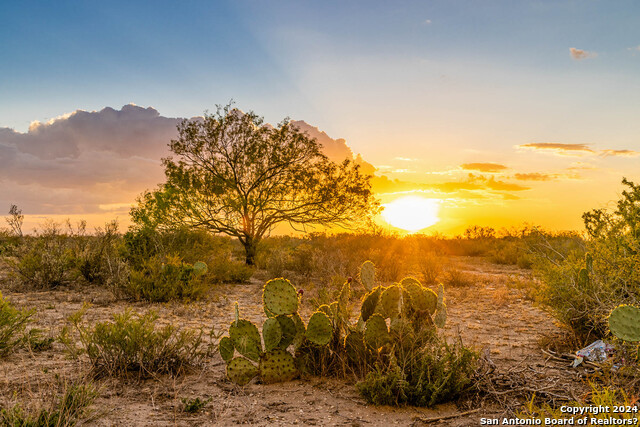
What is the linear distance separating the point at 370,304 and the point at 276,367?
128 cm

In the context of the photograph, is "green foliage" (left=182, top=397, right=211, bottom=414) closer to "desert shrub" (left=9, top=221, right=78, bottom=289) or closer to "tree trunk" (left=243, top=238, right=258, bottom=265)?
"desert shrub" (left=9, top=221, right=78, bottom=289)

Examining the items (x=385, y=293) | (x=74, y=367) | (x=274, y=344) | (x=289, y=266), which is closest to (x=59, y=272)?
(x=289, y=266)

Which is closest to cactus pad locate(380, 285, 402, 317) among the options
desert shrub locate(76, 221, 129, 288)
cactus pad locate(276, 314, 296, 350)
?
cactus pad locate(276, 314, 296, 350)

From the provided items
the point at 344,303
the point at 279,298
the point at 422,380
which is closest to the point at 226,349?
the point at 279,298

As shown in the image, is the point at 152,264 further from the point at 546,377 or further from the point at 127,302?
the point at 546,377

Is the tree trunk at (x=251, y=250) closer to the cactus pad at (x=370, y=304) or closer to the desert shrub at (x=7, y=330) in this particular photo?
the desert shrub at (x=7, y=330)

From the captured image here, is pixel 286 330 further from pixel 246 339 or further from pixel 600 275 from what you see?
pixel 600 275

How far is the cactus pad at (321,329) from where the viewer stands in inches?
194

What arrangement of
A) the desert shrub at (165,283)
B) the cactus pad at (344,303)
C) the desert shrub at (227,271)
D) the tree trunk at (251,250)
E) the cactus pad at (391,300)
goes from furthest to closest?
1. the tree trunk at (251,250)
2. the desert shrub at (227,271)
3. the desert shrub at (165,283)
4. the cactus pad at (344,303)
5. the cactus pad at (391,300)

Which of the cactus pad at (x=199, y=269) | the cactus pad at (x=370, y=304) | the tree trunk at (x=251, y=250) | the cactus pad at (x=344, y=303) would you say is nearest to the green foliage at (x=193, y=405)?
the cactus pad at (x=344, y=303)

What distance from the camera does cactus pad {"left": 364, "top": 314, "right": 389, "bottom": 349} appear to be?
4.80 metres

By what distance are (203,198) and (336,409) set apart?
1169cm

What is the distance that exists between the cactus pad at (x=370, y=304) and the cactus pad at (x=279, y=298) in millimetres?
792

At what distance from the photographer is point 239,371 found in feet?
16.2
